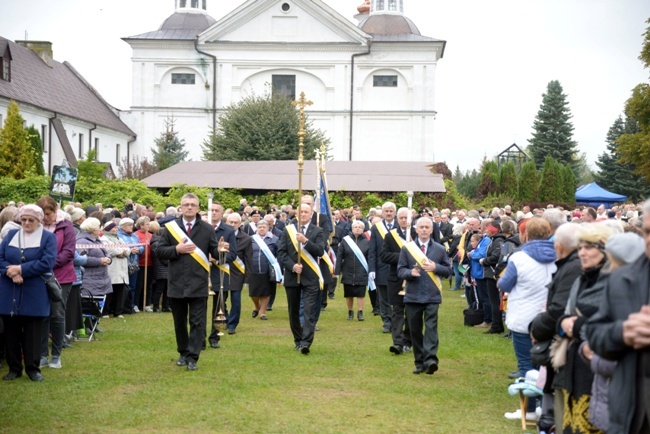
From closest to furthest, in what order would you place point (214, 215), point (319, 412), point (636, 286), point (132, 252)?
1. point (636, 286)
2. point (319, 412)
3. point (214, 215)
4. point (132, 252)

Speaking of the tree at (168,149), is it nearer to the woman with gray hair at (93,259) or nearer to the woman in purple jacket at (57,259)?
the woman with gray hair at (93,259)

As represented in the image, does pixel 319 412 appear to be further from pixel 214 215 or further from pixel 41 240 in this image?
pixel 214 215

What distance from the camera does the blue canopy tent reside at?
53816mm

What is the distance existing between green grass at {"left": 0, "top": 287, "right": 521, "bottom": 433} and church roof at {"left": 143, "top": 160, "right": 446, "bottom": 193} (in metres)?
25.6

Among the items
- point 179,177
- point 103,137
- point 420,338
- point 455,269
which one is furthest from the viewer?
point 103,137

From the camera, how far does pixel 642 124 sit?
5131cm

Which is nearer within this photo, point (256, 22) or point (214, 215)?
point (214, 215)

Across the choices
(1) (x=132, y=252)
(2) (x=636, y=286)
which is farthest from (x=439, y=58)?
(2) (x=636, y=286)

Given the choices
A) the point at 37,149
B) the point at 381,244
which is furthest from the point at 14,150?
the point at 381,244

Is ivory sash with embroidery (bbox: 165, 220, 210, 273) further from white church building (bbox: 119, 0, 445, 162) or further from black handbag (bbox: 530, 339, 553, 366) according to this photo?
white church building (bbox: 119, 0, 445, 162)

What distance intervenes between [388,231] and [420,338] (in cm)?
299

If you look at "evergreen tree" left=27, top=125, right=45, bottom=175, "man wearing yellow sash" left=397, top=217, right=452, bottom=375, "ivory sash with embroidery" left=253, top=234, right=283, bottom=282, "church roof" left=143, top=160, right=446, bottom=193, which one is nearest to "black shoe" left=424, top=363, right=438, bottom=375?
"man wearing yellow sash" left=397, top=217, right=452, bottom=375

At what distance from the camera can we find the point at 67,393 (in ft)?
32.8

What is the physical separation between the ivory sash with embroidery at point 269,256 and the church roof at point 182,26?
166 feet
